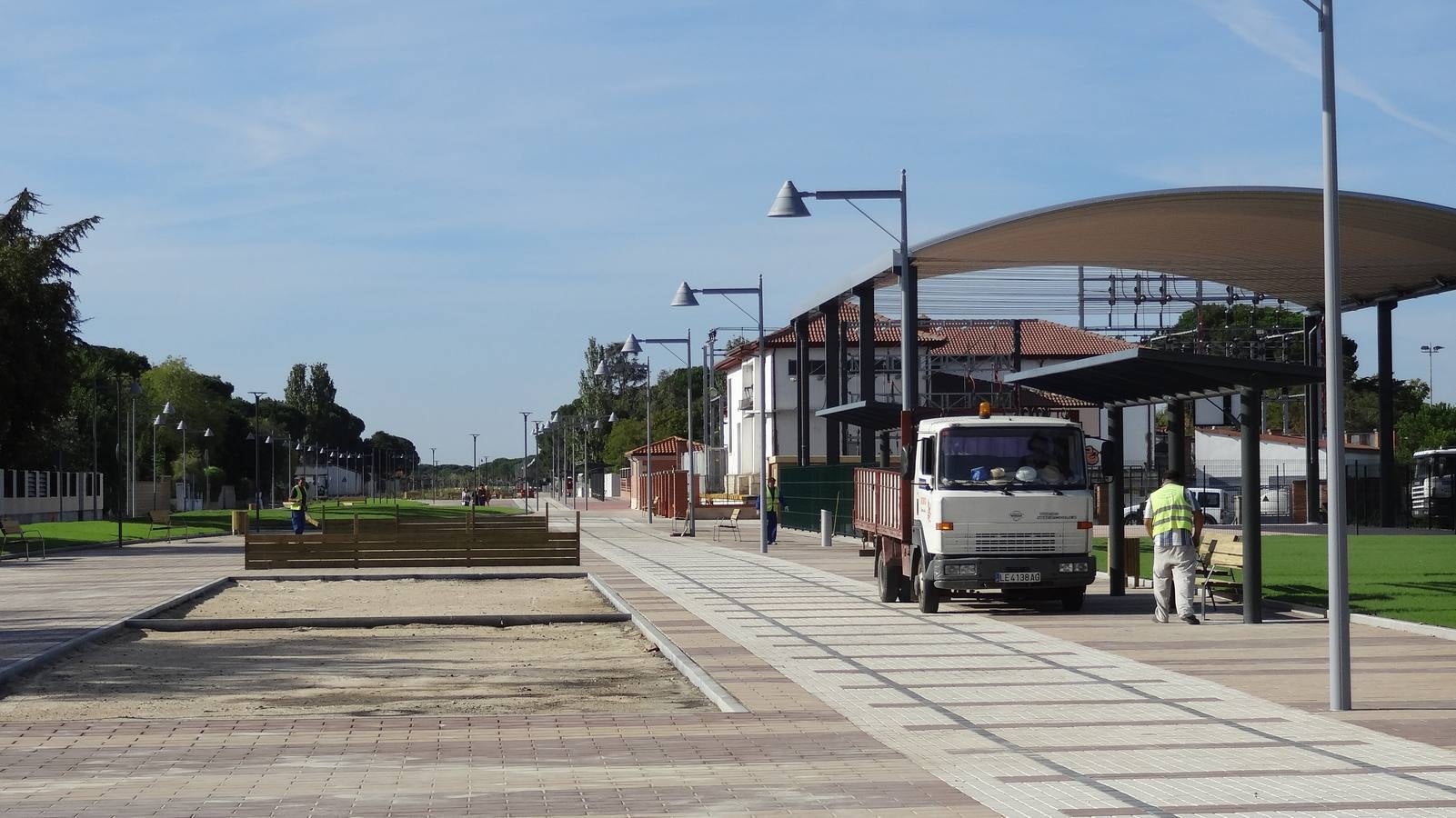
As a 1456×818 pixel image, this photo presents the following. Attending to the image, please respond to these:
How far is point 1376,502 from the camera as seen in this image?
170 feet

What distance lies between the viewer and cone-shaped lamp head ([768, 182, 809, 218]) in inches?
1035

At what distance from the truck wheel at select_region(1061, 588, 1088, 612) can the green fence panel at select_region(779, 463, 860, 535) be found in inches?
720

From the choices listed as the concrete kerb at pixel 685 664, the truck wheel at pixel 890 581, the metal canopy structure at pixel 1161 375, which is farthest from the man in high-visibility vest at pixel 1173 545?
the concrete kerb at pixel 685 664

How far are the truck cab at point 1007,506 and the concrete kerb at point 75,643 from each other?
9.49m

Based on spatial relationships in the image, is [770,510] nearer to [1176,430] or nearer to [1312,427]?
[1176,430]

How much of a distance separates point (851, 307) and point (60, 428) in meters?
47.2

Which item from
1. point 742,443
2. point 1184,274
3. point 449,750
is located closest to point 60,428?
point 742,443

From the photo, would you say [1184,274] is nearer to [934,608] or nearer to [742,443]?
[934,608]

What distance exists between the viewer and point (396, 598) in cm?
2462

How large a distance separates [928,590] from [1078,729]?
902 centimetres

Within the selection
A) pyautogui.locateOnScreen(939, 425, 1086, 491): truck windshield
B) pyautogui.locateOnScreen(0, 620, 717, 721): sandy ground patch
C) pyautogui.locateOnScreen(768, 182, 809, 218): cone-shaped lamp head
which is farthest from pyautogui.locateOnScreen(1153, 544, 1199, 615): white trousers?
pyautogui.locateOnScreen(768, 182, 809, 218): cone-shaped lamp head

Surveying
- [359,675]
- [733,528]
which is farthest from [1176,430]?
[733,528]

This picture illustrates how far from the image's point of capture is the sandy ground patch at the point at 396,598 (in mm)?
22047

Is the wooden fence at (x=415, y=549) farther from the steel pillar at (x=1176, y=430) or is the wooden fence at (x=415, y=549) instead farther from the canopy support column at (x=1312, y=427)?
the canopy support column at (x=1312, y=427)
